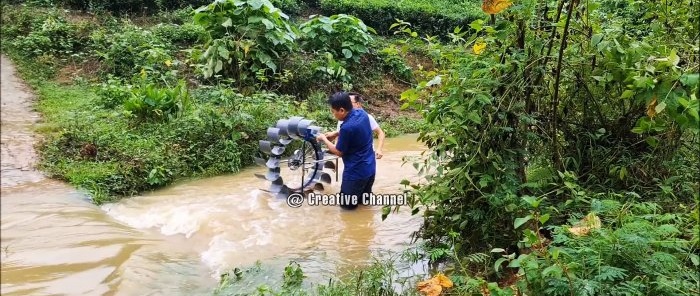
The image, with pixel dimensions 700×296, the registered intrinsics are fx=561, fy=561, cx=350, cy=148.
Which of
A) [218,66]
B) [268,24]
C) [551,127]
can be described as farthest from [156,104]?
[551,127]

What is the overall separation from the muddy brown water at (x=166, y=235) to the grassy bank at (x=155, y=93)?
414 mm

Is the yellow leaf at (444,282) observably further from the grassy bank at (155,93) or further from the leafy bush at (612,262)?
the grassy bank at (155,93)

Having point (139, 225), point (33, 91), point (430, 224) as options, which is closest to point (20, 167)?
point (139, 225)

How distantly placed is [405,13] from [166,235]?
12.2 m

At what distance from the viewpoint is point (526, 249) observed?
381 cm

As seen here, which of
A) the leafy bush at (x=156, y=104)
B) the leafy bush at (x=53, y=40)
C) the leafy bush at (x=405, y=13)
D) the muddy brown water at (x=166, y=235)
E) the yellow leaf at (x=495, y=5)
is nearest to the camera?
the yellow leaf at (x=495, y=5)

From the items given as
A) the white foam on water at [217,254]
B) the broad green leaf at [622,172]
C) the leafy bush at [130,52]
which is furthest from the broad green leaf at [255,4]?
the broad green leaf at [622,172]

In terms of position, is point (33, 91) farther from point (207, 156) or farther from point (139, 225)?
point (139, 225)

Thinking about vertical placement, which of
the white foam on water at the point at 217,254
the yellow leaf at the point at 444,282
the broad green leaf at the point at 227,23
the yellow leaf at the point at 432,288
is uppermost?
the broad green leaf at the point at 227,23

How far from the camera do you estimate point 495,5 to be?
139 inches

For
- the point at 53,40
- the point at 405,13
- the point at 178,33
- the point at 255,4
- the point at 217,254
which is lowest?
the point at 217,254

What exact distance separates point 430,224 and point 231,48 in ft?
21.4

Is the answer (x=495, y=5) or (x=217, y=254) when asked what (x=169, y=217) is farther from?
(x=495, y=5)

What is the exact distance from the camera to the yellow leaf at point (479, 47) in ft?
13.0
